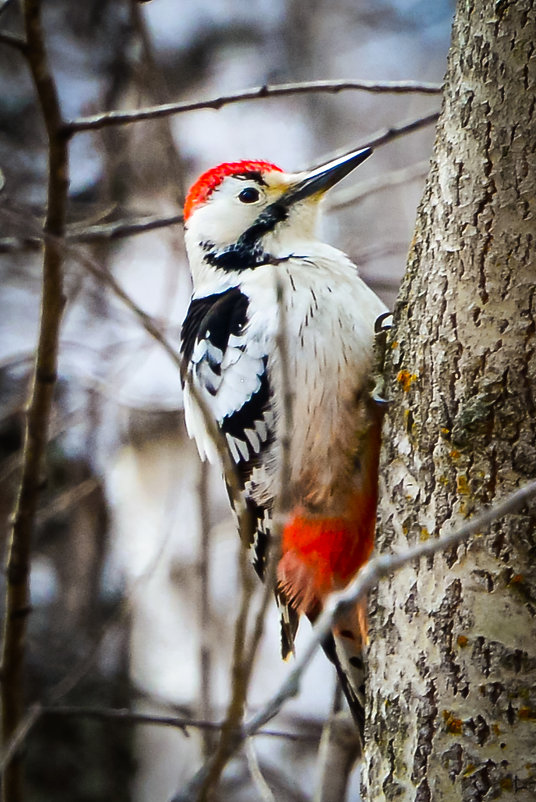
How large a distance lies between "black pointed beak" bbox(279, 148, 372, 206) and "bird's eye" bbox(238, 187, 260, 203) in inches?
3.6

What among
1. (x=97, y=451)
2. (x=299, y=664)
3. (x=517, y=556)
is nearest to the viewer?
(x=299, y=664)

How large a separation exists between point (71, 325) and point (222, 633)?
1.75 metres

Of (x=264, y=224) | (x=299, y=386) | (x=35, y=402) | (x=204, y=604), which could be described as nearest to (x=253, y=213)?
(x=264, y=224)

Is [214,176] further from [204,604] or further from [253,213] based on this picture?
[204,604]

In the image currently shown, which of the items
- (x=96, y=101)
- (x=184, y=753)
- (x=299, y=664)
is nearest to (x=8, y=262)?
(x=96, y=101)

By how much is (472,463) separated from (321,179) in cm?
136

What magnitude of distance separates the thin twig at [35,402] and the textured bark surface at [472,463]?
85 cm

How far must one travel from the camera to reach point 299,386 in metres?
2.40

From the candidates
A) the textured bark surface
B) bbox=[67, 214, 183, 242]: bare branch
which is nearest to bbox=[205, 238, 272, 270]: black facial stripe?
bbox=[67, 214, 183, 242]: bare branch

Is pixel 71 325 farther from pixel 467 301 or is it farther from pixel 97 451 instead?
pixel 467 301

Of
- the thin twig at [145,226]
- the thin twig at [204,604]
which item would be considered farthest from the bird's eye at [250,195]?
the thin twig at [204,604]

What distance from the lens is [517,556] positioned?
1.77 metres

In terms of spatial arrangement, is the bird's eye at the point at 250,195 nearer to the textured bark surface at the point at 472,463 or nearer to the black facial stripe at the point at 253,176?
the black facial stripe at the point at 253,176

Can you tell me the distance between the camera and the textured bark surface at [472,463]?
5.69 feet
